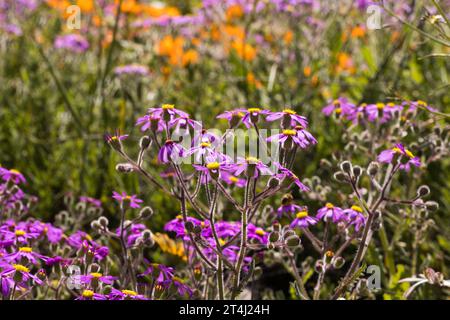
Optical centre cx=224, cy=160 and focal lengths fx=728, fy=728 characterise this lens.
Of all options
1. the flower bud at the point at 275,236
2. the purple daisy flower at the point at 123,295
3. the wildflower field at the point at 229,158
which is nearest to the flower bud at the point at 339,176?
the wildflower field at the point at 229,158

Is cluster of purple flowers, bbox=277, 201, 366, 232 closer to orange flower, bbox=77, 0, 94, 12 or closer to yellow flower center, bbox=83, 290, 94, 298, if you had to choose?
yellow flower center, bbox=83, 290, 94, 298

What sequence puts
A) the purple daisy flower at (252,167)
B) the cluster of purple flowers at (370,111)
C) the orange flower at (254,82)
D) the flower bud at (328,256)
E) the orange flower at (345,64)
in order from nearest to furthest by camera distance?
the purple daisy flower at (252,167) → the flower bud at (328,256) → the cluster of purple flowers at (370,111) → the orange flower at (254,82) → the orange flower at (345,64)

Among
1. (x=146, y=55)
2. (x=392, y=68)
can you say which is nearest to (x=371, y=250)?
(x=392, y=68)

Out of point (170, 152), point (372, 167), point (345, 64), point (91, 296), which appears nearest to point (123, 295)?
point (91, 296)

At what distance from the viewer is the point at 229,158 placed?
1.96 metres

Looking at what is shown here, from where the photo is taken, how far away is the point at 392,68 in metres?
4.55

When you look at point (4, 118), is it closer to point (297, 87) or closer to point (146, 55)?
point (146, 55)

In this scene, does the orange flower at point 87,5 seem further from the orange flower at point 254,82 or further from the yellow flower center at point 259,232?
the yellow flower center at point 259,232

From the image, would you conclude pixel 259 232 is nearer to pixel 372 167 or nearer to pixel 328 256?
pixel 328 256

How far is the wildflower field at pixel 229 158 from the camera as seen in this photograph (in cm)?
213

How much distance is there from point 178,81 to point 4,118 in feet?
3.92

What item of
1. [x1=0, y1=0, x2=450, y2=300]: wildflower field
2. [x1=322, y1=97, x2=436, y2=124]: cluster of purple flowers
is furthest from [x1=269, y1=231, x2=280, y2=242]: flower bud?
[x1=322, y1=97, x2=436, y2=124]: cluster of purple flowers

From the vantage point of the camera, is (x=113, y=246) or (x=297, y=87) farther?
(x=297, y=87)
